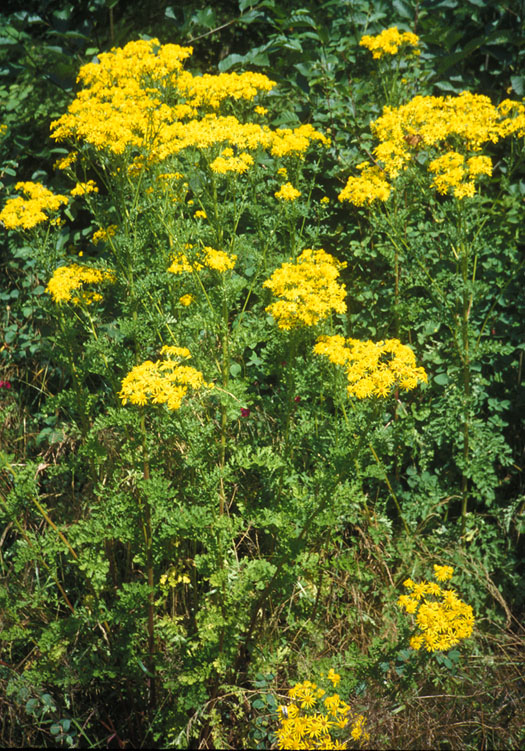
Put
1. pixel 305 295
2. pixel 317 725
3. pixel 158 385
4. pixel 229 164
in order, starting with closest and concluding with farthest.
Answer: pixel 317 725 < pixel 158 385 < pixel 305 295 < pixel 229 164

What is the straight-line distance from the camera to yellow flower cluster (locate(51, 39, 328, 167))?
2.77 m

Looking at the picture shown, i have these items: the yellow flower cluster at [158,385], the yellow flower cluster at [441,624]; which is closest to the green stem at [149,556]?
the yellow flower cluster at [158,385]

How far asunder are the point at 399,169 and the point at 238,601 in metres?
2.18

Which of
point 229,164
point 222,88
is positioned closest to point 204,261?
point 229,164

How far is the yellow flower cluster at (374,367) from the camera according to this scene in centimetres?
217

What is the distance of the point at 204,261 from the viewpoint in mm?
2686

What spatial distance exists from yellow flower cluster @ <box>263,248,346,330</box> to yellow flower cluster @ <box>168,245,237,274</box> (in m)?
0.20

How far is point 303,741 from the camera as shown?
1.99m

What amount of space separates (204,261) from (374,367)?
2.99ft

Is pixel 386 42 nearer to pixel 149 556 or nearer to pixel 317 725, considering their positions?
pixel 149 556

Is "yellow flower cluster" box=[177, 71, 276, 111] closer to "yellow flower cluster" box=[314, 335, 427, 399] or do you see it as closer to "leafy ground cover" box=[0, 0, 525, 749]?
"leafy ground cover" box=[0, 0, 525, 749]

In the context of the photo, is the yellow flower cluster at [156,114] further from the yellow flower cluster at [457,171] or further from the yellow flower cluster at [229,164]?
the yellow flower cluster at [457,171]

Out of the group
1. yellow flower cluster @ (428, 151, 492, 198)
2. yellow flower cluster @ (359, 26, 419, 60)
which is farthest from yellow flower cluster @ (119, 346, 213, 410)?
yellow flower cluster @ (359, 26, 419, 60)

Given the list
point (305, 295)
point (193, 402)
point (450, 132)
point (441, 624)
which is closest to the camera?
point (441, 624)
